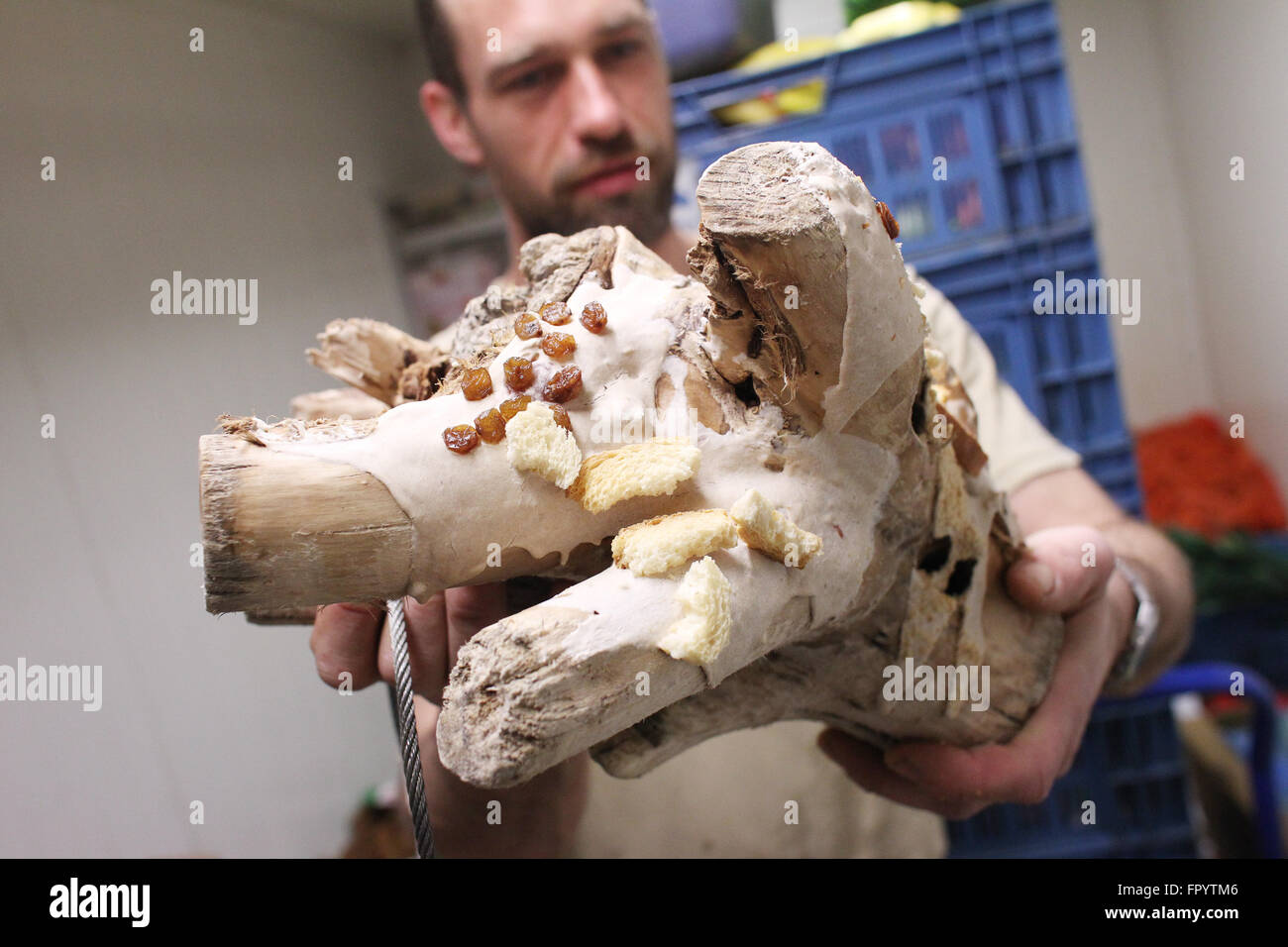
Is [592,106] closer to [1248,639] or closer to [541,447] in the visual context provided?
[541,447]

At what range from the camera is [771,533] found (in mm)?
638

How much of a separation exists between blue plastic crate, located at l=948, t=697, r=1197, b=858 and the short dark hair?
5.74ft

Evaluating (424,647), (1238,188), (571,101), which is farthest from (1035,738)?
(1238,188)

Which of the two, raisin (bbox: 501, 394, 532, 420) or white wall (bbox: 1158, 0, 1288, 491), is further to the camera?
white wall (bbox: 1158, 0, 1288, 491)

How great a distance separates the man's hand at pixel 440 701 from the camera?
2.64 ft

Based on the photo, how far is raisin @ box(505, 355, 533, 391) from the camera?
675mm

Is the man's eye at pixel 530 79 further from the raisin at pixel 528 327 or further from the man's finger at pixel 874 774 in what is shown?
the man's finger at pixel 874 774

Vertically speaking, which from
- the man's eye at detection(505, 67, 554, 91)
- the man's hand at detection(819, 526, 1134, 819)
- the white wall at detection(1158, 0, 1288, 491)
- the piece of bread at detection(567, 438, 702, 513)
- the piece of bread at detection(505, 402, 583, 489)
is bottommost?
the man's hand at detection(819, 526, 1134, 819)

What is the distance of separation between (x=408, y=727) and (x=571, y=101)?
1019 millimetres

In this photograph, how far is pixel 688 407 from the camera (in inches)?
28.3

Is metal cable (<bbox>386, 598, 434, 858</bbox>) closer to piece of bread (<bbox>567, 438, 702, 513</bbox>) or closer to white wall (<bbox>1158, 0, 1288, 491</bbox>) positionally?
piece of bread (<bbox>567, 438, 702, 513</bbox>)

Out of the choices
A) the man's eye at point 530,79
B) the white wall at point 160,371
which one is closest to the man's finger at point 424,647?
the white wall at point 160,371

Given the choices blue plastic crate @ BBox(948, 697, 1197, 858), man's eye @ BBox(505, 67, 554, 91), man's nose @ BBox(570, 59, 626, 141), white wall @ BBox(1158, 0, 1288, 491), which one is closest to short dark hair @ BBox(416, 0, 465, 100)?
man's eye @ BBox(505, 67, 554, 91)
